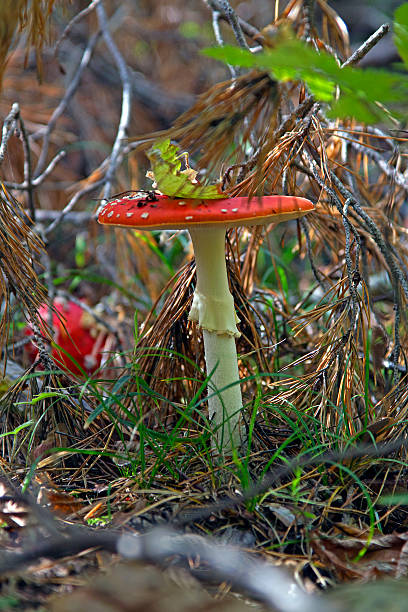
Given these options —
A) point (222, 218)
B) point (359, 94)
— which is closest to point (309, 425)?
point (222, 218)

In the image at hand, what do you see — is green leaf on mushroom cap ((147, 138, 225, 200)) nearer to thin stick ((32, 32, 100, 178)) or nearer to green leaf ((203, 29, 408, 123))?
green leaf ((203, 29, 408, 123))

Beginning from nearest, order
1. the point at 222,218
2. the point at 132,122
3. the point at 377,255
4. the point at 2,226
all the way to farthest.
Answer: the point at 222,218, the point at 2,226, the point at 377,255, the point at 132,122

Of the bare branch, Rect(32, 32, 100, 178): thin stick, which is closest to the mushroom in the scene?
the bare branch

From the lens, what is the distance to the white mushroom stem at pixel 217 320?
4.96 feet

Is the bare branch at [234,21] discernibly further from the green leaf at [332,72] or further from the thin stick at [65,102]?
the thin stick at [65,102]

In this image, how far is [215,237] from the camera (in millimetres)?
1503

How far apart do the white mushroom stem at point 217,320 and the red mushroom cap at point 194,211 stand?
0.39ft

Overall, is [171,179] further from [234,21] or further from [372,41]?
[234,21]

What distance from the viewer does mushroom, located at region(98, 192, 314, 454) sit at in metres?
1.30

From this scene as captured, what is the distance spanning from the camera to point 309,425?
1.64 m

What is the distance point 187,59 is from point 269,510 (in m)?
5.15

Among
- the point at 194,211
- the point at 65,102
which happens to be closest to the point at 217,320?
the point at 194,211

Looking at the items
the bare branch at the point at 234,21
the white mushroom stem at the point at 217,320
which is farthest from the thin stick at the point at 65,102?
the white mushroom stem at the point at 217,320

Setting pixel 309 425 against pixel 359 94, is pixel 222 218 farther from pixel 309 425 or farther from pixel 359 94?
pixel 309 425
